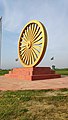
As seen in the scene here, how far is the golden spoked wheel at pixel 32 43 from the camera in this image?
10797 mm

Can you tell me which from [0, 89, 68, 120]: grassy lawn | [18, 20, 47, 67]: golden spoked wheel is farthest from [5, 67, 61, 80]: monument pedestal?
[0, 89, 68, 120]: grassy lawn

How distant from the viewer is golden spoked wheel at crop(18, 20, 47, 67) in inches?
425

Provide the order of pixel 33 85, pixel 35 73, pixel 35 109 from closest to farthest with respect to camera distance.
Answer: pixel 35 109 < pixel 33 85 < pixel 35 73

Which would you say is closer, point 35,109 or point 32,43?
point 35,109

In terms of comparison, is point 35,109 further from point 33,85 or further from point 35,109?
point 33,85

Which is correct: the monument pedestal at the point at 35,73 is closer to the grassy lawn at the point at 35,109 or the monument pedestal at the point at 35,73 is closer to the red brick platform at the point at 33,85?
the red brick platform at the point at 33,85

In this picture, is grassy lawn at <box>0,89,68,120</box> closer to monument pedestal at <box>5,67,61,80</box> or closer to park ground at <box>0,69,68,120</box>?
park ground at <box>0,69,68,120</box>

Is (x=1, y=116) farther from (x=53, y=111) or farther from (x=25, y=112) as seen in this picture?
(x=53, y=111)

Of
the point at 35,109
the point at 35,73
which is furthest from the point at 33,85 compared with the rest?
the point at 35,109

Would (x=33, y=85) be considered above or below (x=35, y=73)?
below

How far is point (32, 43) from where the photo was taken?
11.8m

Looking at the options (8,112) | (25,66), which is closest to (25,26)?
(25,66)

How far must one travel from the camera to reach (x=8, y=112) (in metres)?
3.58

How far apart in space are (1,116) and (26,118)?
467 millimetres
